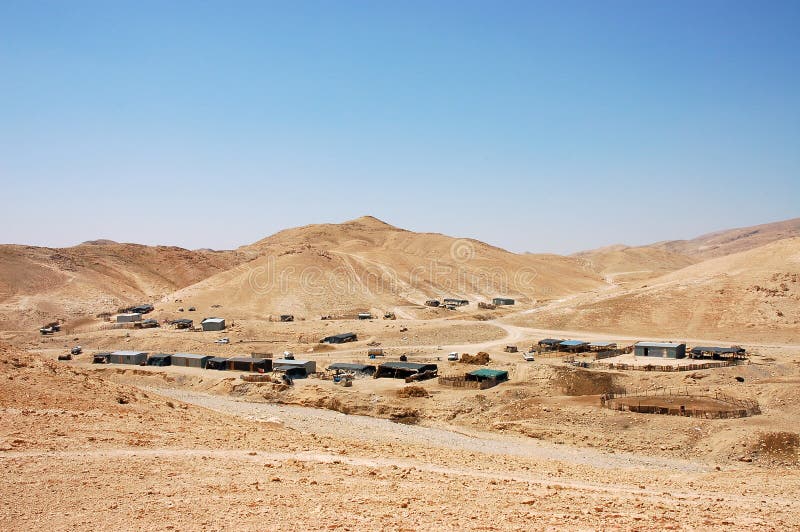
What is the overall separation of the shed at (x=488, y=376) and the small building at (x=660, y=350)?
19.7 meters

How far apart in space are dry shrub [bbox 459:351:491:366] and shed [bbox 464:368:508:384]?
8128 millimetres

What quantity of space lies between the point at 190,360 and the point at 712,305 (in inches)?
2807

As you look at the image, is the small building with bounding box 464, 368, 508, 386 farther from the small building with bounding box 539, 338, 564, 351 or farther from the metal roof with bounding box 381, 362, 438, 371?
the small building with bounding box 539, 338, 564, 351

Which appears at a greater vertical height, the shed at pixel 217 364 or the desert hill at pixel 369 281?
the desert hill at pixel 369 281

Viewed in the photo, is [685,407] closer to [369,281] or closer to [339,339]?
[339,339]

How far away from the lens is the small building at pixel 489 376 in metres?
54.0

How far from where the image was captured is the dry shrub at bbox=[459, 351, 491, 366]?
6519 cm

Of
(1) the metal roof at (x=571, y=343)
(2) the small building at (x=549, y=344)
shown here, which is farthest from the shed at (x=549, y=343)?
(1) the metal roof at (x=571, y=343)

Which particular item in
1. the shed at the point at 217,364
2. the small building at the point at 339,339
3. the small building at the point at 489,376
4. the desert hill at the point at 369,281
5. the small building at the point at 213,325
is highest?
the desert hill at the point at 369,281

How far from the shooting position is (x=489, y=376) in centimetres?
5441

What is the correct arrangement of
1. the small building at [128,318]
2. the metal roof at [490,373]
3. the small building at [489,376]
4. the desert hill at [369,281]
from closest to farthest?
1. the small building at [489,376]
2. the metal roof at [490,373]
3. the small building at [128,318]
4. the desert hill at [369,281]

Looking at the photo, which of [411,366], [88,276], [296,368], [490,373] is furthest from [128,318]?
[490,373]

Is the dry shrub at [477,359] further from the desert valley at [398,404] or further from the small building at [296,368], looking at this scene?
the small building at [296,368]

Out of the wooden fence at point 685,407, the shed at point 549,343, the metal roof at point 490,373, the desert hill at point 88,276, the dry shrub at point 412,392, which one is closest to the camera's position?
the wooden fence at point 685,407
